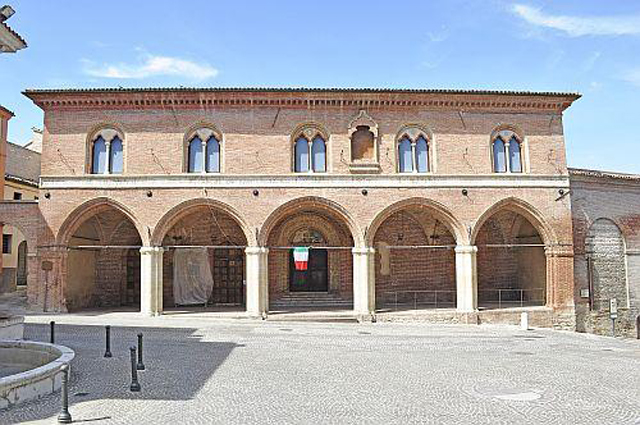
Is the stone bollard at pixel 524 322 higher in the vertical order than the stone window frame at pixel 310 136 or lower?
lower

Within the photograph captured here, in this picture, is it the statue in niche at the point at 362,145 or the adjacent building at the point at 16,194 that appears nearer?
the statue in niche at the point at 362,145

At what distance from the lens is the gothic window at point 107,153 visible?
22656 mm

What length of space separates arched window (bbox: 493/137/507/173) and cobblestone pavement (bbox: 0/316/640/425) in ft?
24.4

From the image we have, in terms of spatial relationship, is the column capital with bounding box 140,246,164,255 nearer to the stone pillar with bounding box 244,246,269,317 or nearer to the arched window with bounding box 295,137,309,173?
the stone pillar with bounding box 244,246,269,317

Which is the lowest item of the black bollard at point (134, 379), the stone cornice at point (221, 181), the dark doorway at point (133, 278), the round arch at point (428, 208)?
the black bollard at point (134, 379)

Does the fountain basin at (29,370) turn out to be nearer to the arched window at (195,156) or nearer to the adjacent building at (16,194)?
the arched window at (195,156)

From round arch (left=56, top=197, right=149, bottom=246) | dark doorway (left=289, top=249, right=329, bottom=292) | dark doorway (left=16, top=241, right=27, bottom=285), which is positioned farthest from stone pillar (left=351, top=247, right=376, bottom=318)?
dark doorway (left=16, top=241, right=27, bottom=285)

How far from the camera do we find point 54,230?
22.3 metres

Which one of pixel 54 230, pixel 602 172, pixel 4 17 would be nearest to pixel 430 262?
pixel 602 172

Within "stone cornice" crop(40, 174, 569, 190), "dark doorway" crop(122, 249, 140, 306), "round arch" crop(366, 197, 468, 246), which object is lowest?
"dark doorway" crop(122, 249, 140, 306)

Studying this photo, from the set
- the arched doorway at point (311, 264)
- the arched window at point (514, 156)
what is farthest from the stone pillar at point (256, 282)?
the arched window at point (514, 156)

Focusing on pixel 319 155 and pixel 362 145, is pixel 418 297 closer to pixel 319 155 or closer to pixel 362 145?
pixel 362 145

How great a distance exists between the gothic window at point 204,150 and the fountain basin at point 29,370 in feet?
39.7

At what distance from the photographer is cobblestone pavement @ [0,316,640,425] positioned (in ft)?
27.7
